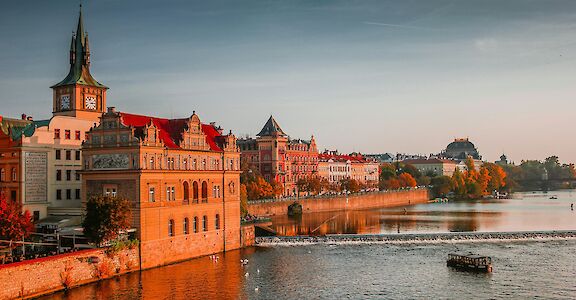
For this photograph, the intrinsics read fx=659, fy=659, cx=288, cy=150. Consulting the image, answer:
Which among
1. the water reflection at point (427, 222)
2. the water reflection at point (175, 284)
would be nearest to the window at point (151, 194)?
the water reflection at point (175, 284)

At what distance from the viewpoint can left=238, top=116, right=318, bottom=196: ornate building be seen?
152m

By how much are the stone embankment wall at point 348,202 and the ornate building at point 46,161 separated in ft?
154

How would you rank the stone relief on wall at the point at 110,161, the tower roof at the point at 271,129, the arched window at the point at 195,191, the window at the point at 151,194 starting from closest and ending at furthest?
the stone relief on wall at the point at 110,161
the window at the point at 151,194
the arched window at the point at 195,191
the tower roof at the point at 271,129

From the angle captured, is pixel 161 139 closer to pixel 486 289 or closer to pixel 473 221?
pixel 486 289

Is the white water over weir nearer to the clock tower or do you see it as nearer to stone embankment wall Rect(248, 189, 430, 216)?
the clock tower

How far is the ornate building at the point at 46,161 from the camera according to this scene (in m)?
64.4

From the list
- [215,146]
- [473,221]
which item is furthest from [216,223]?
[473,221]

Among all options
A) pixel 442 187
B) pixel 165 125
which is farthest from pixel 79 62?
pixel 442 187

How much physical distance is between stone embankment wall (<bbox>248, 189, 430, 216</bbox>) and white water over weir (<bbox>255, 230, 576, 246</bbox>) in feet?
124

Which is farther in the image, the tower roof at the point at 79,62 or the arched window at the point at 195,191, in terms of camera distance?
the tower roof at the point at 79,62

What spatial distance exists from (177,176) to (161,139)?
4.02 metres

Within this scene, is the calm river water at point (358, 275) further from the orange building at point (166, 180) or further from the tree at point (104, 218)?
the tree at point (104, 218)

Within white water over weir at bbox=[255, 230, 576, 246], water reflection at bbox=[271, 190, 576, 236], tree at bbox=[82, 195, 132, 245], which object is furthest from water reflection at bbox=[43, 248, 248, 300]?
water reflection at bbox=[271, 190, 576, 236]

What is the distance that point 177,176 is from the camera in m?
62.8
